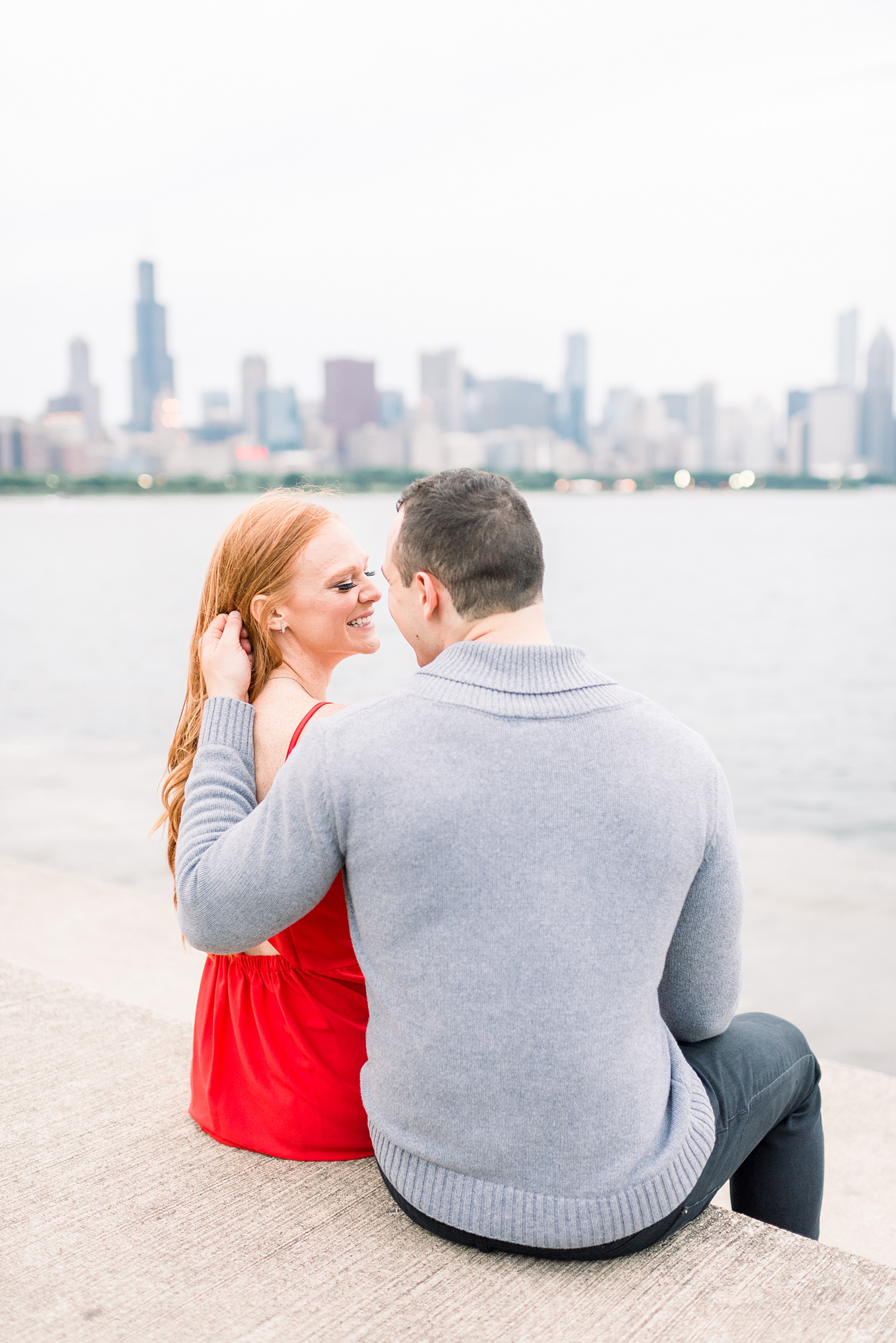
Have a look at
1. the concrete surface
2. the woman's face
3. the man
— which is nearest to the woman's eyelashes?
the woman's face

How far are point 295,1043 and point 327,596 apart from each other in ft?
3.09

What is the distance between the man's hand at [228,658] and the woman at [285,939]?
0.03m

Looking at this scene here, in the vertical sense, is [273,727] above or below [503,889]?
above

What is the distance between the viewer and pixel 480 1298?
2098 mm

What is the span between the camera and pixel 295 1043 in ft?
8.23

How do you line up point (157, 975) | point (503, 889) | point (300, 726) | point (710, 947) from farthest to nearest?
point (157, 975), point (300, 726), point (710, 947), point (503, 889)

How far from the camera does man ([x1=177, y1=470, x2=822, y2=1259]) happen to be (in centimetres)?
191

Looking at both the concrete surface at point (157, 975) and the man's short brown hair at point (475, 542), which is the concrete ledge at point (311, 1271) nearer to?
the concrete surface at point (157, 975)

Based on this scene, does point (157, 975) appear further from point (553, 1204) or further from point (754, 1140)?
point (553, 1204)

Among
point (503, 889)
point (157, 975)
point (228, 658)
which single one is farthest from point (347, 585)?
point (157, 975)

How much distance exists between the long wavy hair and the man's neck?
66cm

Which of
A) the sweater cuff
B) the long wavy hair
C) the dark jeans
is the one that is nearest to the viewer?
the dark jeans

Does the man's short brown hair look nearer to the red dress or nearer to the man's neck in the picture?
the man's neck

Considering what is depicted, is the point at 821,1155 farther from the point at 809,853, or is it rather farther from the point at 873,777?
the point at 873,777
